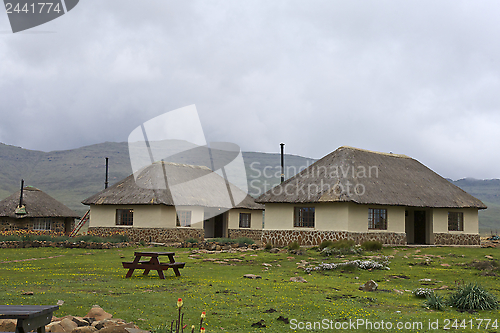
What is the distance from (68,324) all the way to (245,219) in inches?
1116

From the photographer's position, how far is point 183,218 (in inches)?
1162

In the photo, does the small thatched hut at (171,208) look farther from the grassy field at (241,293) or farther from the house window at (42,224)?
the grassy field at (241,293)

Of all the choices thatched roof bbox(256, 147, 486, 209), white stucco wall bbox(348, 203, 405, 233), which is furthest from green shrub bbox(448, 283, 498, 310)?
white stucco wall bbox(348, 203, 405, 233)

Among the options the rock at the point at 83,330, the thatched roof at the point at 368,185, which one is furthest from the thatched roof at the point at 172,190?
the rock at the point at 83,330

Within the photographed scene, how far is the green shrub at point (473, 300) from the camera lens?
25.4 feet

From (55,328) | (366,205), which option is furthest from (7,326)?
(366,205)

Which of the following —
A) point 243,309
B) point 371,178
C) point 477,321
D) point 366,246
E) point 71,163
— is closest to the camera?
point 477,321

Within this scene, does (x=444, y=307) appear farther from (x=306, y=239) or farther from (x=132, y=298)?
(x=306, y=239)

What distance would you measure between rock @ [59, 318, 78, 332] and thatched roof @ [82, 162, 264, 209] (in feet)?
71.4

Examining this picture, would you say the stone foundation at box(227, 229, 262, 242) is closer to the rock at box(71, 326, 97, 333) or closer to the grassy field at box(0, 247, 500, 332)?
the grassy field at box(0, 247, 500, 332)

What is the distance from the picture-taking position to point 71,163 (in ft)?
512

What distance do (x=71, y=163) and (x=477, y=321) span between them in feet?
540

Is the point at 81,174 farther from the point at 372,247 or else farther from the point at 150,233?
the point at 372,247

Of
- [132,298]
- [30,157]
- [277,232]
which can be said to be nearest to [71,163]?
[30,157]
